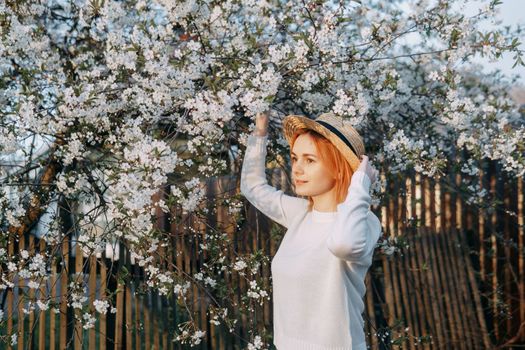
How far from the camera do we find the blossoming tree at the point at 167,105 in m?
2.73

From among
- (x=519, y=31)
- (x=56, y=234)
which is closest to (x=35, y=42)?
(x=56, y=234)

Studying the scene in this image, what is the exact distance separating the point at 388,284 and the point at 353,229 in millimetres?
2808

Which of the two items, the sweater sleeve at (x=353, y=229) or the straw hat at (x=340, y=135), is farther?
the straw hat at (x=340, y=135)

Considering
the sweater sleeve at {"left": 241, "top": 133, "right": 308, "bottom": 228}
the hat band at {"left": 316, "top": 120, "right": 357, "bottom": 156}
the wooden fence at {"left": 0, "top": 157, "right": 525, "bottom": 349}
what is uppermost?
the hat band at {"left": 316, "top": 120, "right": 357, "bottom": 156}

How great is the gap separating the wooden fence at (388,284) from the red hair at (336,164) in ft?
3.26

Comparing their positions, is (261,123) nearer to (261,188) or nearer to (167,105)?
(261,188)

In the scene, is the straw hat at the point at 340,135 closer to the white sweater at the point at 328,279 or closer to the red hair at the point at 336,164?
the red hair at the point at 336,164

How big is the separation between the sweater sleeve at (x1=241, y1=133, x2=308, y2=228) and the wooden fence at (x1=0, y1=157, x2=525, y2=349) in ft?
2.28

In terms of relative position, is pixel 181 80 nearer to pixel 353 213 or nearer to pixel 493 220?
pixel 353 213

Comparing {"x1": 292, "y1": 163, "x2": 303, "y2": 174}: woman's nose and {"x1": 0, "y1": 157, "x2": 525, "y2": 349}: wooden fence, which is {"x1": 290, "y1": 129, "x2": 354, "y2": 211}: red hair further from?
{"x1": 0, "y1": 157, "x2": 525, "y2": 349}: wooden fence

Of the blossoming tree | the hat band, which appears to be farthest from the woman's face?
the blossoming tree

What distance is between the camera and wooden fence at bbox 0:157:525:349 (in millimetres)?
3662

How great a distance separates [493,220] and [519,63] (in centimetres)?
286

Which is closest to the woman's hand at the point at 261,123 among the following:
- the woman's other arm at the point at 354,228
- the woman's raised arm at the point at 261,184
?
the woman's raised arm at the point at 261,184
